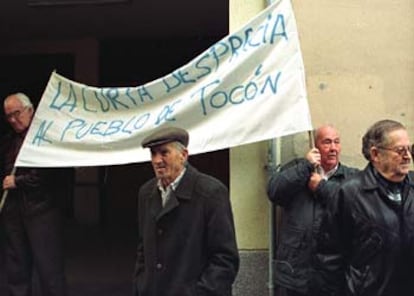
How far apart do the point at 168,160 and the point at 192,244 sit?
47 centimetres

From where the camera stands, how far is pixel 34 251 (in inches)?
207

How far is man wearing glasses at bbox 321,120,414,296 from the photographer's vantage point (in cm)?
326

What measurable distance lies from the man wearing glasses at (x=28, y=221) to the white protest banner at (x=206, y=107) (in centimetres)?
20

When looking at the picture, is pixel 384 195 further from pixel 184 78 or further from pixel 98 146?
pixel 98 146

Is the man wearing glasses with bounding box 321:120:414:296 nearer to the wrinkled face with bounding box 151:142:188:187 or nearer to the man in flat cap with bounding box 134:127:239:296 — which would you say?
the man in flat cap with bounding box 134:127:239:296

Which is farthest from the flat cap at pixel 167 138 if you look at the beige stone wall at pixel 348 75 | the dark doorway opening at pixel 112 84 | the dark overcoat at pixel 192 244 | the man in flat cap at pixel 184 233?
the dark doorway opening at pixel 112 84

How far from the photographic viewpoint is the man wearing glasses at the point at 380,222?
128 inches

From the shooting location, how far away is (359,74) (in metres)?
5.14

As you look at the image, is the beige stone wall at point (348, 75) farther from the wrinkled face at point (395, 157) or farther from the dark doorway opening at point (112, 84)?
the dark doorway opening at point (112, 84)

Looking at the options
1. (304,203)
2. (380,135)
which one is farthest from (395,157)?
(304,203)

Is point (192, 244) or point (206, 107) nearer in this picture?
point (192, 244)

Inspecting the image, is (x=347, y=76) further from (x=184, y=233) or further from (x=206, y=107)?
(x=184, y=233)

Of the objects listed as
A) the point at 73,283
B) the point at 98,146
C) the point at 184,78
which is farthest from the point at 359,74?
the point at 73,283

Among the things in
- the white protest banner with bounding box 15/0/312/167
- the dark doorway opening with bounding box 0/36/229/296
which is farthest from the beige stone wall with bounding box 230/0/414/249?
the dark doorway opening with bounding box 0/36/229/296
